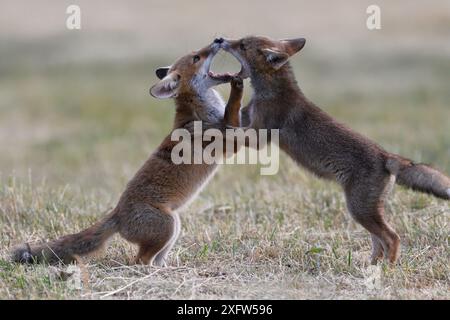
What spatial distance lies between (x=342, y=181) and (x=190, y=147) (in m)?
1.53

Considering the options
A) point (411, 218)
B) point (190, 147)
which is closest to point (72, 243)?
point (190, 147)

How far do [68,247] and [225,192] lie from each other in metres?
4.18

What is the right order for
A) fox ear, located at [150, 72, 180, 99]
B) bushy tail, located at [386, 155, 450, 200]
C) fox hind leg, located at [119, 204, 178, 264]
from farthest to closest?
fox ear, located at [150, 72, 180, 99] → bushy tail, located at [386, 155, 450, 200] → fox hind leg, located at [119, 204, 178, 264]

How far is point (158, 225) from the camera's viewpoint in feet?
25.0

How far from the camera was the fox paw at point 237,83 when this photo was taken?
8609 millimetres

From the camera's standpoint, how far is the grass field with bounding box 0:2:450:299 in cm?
716

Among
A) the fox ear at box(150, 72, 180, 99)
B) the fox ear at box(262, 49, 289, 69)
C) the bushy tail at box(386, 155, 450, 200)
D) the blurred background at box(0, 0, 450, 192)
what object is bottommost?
the blurred background at box(0, 0, 450, 192)

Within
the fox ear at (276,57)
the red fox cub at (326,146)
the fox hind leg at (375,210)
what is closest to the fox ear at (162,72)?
the red fox cub at (326,146)

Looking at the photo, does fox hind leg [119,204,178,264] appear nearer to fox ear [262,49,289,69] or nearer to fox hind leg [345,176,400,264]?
fox hind leg [345,176,400,264]

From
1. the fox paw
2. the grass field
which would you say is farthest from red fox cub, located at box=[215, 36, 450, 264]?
the grass field

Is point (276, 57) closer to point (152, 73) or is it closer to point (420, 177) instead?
point (420, 177)

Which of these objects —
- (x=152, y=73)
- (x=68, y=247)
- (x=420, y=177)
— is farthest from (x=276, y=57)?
(x=152, y=73)

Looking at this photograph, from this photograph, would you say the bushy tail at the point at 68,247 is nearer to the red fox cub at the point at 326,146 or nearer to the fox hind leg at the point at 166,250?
the fox hind leg at the point at 166,250

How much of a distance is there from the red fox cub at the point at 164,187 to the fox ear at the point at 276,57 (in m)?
0.43
